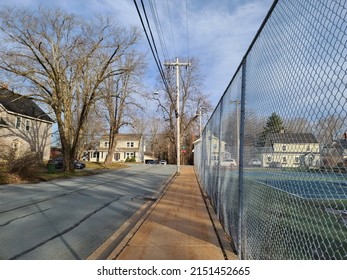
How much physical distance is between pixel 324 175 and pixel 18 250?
4817mm

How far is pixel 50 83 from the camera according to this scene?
24.6 metres

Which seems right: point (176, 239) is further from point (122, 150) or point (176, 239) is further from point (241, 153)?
point (122, 150)

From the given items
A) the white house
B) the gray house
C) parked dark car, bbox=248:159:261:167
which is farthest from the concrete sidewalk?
the white house

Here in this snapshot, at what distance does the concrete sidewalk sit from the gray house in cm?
2248

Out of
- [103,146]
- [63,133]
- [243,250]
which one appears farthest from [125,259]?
[103,146]

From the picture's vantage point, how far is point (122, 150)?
7175 cm

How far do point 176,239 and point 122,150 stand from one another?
222 ft

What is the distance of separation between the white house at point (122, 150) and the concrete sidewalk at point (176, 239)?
64.1 meters

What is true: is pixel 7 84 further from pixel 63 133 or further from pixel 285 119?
pixel 285 119

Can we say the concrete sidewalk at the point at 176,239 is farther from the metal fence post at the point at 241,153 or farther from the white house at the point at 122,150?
the white house at the point at 122,150

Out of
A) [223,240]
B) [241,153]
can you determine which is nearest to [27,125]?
[223,240]

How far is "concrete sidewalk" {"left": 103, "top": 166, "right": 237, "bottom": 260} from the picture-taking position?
166 inches

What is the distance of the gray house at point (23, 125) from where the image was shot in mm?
28703

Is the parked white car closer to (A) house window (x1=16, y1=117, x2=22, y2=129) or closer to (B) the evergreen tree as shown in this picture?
(B) the evergreen tree
